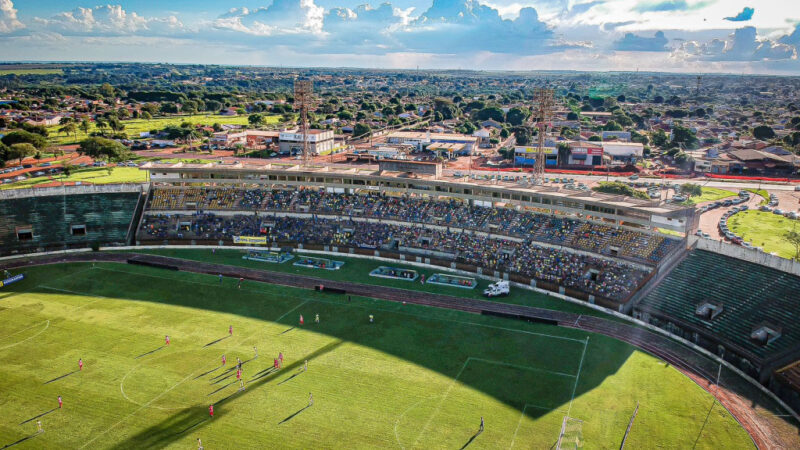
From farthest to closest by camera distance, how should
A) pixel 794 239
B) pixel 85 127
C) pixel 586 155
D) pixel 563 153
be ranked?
pixel 85 127 < pixel 563 153 < pixel 586 155 < pixel 794 239

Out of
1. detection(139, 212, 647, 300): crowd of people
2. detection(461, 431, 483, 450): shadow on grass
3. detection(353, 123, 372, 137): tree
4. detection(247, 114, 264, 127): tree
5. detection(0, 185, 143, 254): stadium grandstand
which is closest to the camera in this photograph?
detection(461, 431, 483, 450): shadow on grass

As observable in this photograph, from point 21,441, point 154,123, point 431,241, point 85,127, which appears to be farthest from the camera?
point 154,123

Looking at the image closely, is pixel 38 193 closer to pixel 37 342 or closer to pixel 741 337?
pixel 37 342

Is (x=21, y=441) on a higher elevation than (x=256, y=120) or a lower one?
→ lower

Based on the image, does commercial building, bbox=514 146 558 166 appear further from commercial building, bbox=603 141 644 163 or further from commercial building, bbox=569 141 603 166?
commercial building, bbox=603 141 644 163

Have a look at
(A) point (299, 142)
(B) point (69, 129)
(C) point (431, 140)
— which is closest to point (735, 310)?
(C) point (431, 140)

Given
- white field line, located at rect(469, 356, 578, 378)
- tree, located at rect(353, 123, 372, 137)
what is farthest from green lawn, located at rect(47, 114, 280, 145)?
white field line, located at rect(469, 356, 578, 378)

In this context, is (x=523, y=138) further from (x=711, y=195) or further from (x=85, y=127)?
(x=85, y=127)
